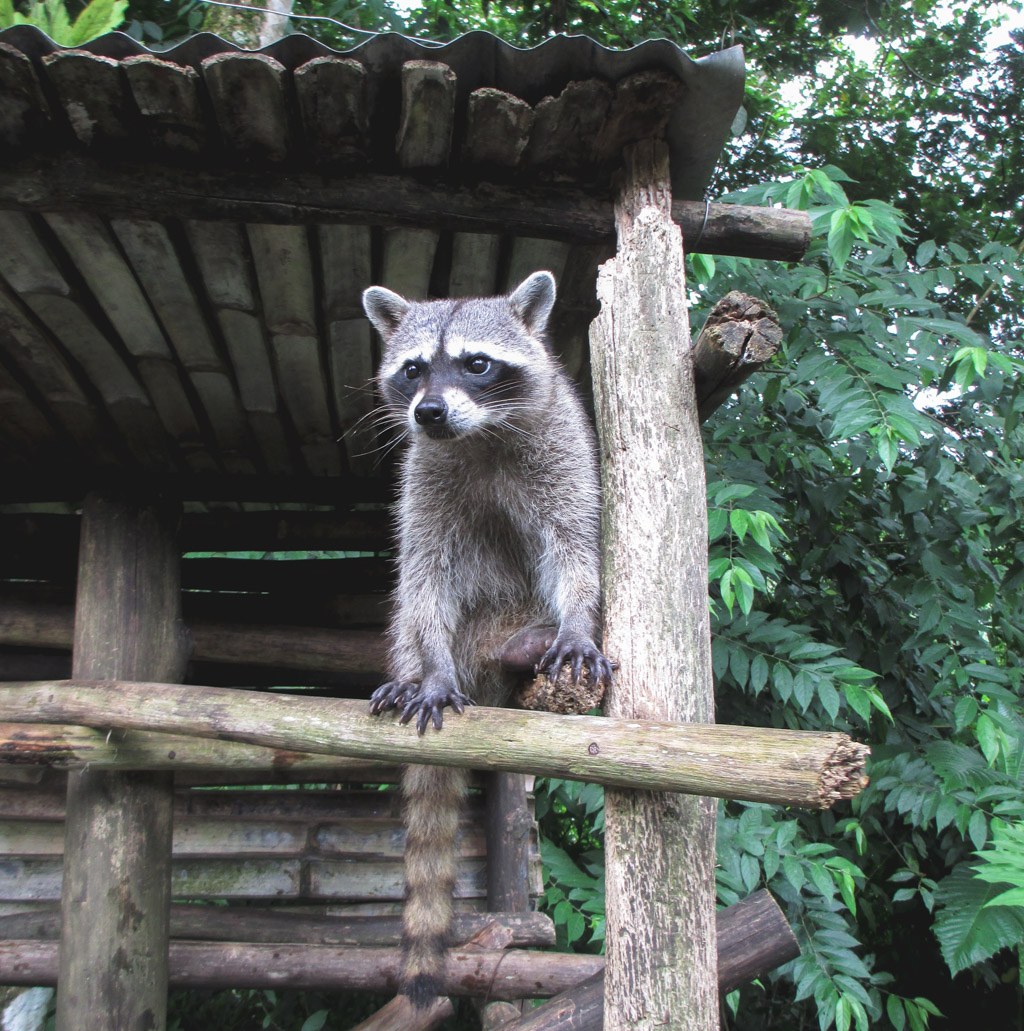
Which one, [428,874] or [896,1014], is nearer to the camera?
[428,874]

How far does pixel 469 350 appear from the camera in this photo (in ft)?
7.79

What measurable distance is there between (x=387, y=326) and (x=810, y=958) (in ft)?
7.17

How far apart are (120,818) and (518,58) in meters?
2.13

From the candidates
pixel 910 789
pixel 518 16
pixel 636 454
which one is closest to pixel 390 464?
pixel 636 454

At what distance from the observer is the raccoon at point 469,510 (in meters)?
2.36

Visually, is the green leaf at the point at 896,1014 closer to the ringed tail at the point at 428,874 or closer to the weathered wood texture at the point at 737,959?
the weathered wood texture at the point at 737,959

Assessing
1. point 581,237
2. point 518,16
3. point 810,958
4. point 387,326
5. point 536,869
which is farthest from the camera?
point 518,16

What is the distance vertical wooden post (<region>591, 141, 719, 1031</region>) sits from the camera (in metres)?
1.64

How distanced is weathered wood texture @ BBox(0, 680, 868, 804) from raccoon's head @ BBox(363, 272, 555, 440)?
732 millimetres

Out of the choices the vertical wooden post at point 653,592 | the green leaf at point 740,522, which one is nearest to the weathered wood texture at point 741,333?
the vertical wooden post at point 653,592

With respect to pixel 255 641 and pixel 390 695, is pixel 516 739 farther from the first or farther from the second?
pixel 255 641

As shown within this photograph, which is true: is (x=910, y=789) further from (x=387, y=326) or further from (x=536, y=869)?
(x=387, y=326)

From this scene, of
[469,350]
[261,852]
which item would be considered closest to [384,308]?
[469,350]

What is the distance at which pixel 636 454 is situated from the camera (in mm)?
1941
